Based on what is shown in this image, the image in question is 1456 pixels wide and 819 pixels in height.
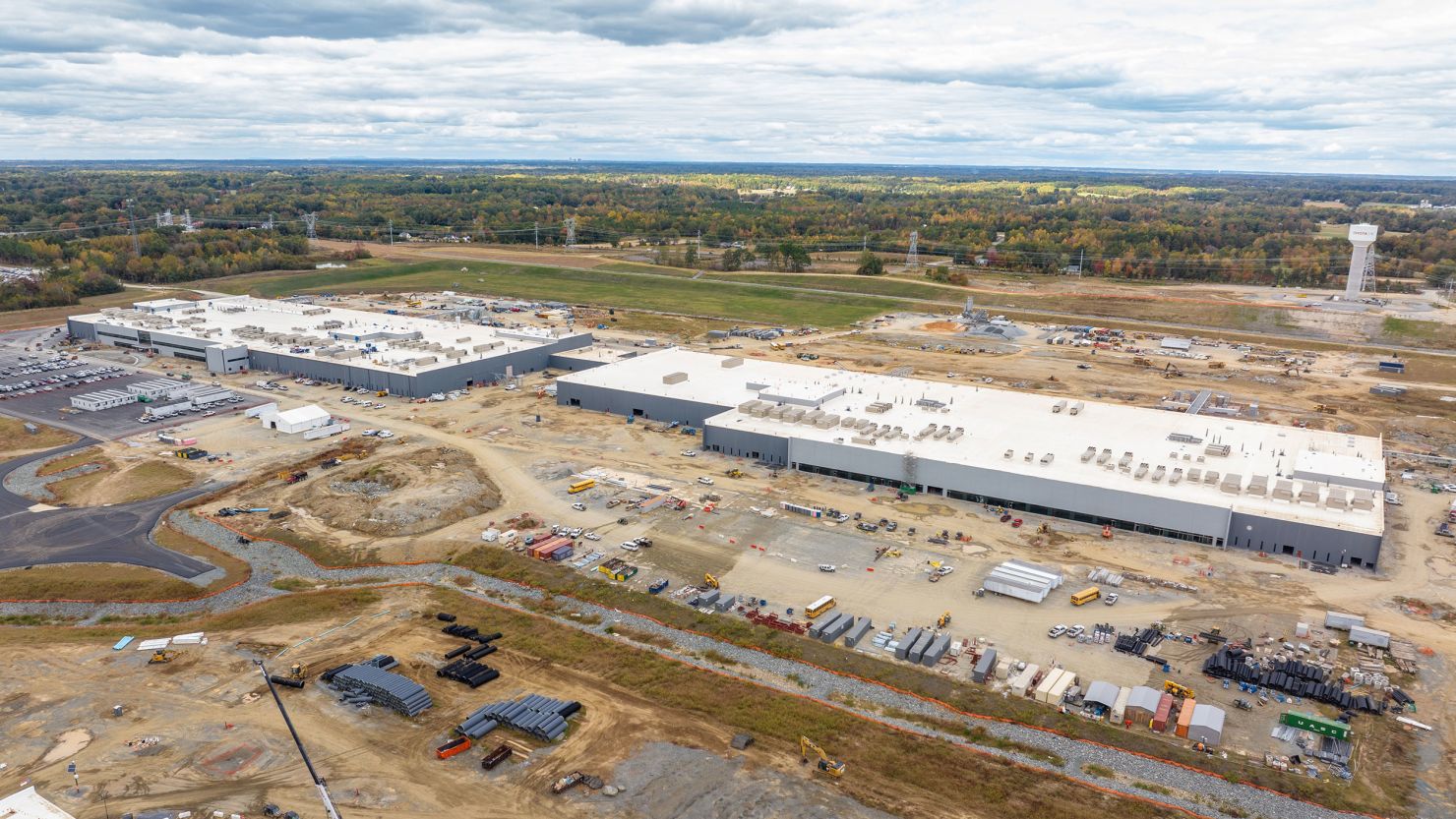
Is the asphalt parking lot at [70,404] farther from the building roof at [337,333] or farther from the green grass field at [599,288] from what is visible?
the green grass field at [599,288]

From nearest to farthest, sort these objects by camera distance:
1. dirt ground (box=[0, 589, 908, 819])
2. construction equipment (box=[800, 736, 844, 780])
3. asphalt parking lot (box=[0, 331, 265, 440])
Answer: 1. dirt ground (box=[0, 589, 908, 819])
2. construction equipment (box=[800, 736, 844, 780])
3. asphalt parking lot (box=[0, 331, 265, 440])

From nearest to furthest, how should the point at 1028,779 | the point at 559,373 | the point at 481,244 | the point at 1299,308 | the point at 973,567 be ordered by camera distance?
the point at 1028,779
the point at 973,567
the point at 559,373
the point at 1299,308
the point at 481,244

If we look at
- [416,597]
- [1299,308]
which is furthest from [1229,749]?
[1299,308]

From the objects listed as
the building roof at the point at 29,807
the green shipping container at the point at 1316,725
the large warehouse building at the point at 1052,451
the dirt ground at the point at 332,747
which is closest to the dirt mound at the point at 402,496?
the dirt ground at the point at 332,747

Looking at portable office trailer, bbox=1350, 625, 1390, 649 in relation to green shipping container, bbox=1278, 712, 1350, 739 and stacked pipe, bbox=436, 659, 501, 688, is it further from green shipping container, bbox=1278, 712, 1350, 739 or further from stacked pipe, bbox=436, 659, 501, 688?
stacked pipe, bbox=436, 659, 501, 688

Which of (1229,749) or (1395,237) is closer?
(1229,749)

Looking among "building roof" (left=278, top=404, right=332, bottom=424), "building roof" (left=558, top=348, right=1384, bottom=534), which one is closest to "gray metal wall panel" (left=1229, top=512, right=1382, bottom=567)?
"building roof" (left=558, top=348, right=1384, bottom=534)

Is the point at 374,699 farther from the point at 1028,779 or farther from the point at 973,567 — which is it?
the point at 973,567
